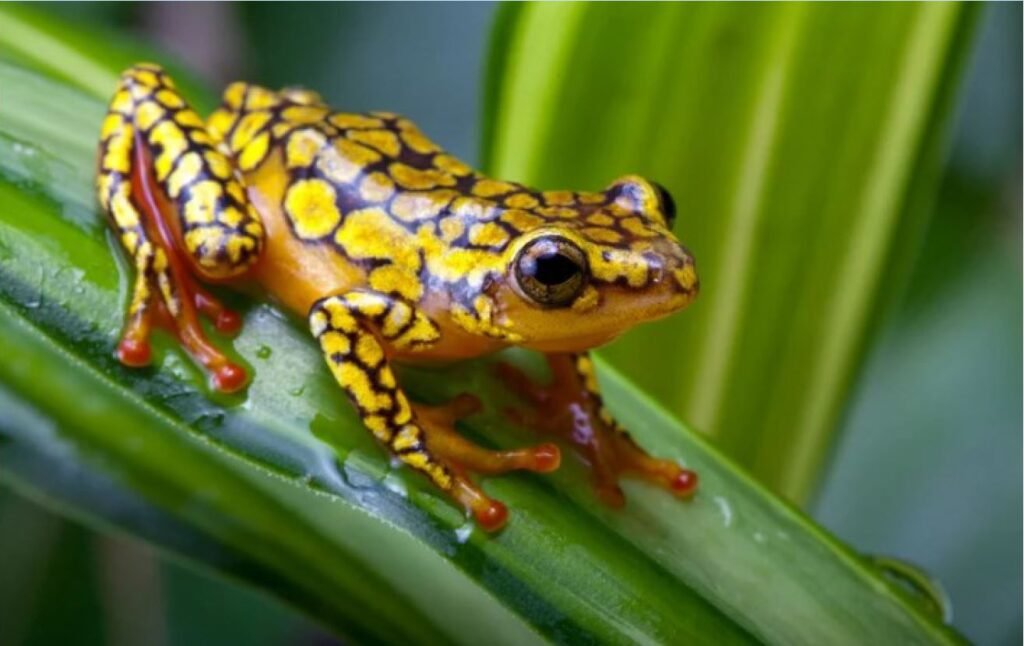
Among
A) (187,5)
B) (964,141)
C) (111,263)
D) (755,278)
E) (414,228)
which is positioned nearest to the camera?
(111,263)

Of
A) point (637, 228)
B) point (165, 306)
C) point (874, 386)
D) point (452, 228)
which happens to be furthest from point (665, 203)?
point (874, 386)

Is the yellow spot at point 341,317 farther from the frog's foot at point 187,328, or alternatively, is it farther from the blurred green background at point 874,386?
the blurred green background at point 874,386

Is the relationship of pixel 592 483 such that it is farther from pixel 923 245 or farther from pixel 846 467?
pixel 923 245

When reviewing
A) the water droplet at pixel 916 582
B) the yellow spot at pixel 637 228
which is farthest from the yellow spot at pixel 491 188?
the water droplet at pixel 916 582

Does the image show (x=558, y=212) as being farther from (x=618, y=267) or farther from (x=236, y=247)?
(x=236, y=247)

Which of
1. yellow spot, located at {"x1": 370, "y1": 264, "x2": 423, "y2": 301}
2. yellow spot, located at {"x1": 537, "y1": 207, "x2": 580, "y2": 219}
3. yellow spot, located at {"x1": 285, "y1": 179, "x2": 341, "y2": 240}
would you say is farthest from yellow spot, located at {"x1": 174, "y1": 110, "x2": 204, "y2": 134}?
yellow spot, located at {"x1": 537, "y1": 207, "x2": 580, "y2": 219}

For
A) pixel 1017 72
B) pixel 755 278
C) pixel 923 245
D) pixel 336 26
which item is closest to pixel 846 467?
pixel 923 245

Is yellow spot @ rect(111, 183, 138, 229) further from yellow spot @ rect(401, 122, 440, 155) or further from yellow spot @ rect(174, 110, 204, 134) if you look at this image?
yellow spot @ rect(401, 122, 440, 155)
